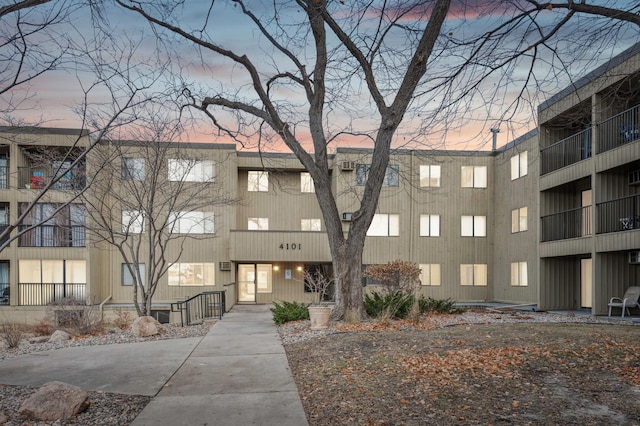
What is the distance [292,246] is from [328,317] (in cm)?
1193

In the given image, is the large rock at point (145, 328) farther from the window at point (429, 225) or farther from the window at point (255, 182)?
the window at point (429, 225)

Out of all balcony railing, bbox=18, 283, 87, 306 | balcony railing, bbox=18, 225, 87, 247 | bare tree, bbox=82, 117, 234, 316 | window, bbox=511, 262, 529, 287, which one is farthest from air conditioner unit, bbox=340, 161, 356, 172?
balcony railing, bbox=18, 283, 87, 306

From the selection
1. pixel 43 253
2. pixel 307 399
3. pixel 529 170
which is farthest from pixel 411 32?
pixel 43 253

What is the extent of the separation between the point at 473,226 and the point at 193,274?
13776 mm

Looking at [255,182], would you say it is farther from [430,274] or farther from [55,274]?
[55,274]

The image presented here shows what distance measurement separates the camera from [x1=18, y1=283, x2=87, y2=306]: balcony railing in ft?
80.3

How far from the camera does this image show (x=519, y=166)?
24.8m

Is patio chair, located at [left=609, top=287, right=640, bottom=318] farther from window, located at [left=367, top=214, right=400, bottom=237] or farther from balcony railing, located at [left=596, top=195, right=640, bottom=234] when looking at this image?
window, located at [left=367, top=214, right=400, bottom=237]

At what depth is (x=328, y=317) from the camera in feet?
44.0

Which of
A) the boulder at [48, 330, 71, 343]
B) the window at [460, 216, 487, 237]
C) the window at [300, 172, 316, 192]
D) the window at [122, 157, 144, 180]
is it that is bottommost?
the boulder at [48, 330, 71, 343]

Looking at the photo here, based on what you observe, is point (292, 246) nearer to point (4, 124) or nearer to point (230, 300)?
point (230, 300)

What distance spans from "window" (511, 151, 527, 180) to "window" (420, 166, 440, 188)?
356 centimetres

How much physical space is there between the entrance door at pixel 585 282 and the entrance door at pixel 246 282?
1475 cm

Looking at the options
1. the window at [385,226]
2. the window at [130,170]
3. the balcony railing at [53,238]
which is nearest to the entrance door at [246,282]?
the window at [385,226]
